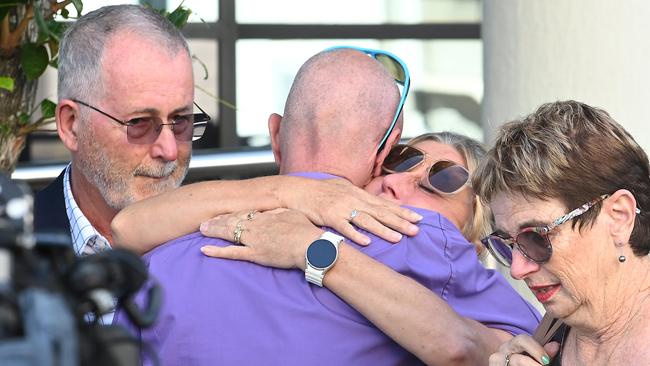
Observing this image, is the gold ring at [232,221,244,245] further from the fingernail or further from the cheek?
the fingernail

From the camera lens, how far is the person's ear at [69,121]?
3346mm

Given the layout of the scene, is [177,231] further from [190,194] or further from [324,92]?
[324,92]

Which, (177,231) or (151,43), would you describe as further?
(151,43)

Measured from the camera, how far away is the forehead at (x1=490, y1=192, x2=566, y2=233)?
93.6 inches

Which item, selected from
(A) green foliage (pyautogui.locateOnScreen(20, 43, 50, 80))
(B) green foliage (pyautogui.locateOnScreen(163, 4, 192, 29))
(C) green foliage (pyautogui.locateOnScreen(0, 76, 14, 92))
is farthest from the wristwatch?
(B) green foliage (pyautogui.locateOnScreen(163, 4, 192, 29))

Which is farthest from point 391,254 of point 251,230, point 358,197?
point 251,230

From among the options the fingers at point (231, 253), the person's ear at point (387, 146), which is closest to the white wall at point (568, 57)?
the person's ear at point (387, 146)

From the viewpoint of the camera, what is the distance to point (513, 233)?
244 cm

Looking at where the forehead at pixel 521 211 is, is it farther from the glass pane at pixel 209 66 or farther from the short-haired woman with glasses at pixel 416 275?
the glass pane at pixel 209 66

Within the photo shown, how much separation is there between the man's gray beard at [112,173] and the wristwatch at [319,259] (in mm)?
903

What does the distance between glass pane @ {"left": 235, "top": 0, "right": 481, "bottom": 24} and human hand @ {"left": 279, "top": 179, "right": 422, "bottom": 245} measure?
520 centimetres

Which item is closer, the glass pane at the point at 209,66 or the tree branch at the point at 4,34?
the tree branch at the point at 4,34

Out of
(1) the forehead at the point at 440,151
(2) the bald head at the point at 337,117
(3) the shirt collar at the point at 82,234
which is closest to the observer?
(2) the bald head at the point at 337,117

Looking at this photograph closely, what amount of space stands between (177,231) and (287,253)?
0.32m
